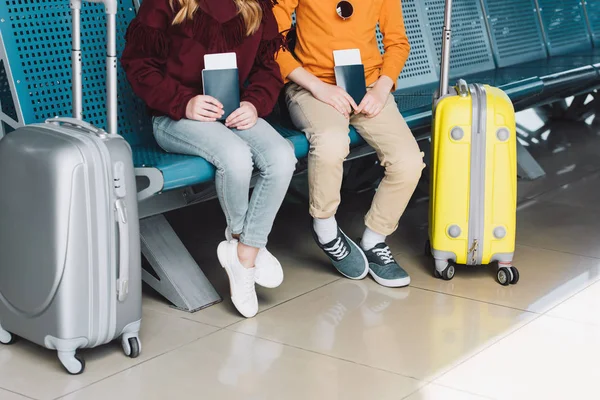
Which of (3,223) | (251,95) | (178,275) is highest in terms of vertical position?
(251,95)

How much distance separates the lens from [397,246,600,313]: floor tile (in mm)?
3221

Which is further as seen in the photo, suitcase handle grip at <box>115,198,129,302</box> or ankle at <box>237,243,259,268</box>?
ankle at <box>237,243,259,268</box>

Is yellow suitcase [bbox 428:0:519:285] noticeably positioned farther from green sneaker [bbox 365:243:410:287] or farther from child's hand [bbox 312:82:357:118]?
child's hand [bbox 312:82:357:118]

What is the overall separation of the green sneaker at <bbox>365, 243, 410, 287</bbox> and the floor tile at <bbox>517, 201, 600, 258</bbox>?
745 mm

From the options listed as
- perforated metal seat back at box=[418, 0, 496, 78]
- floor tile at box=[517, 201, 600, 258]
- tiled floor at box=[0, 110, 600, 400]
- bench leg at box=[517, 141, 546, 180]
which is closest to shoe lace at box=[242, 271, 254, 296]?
tiled floor at box=[0, 110, 600, 400]

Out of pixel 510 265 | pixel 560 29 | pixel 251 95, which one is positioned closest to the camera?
pixel 251 95

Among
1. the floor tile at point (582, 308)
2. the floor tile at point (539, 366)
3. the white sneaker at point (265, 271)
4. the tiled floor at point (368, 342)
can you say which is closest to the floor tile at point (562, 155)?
the tiled floor at point (368, 342)

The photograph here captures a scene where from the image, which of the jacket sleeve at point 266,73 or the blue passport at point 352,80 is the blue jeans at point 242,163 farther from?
the blue passport at point 352,80

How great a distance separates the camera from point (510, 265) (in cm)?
338

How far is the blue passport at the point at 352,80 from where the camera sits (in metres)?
3.38

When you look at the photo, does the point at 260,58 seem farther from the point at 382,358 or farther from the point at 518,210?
the point at 518,210

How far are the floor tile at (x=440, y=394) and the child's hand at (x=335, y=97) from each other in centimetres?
119

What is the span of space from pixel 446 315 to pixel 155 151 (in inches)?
44.2

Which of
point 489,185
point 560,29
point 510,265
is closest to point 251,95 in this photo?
point 489,185
